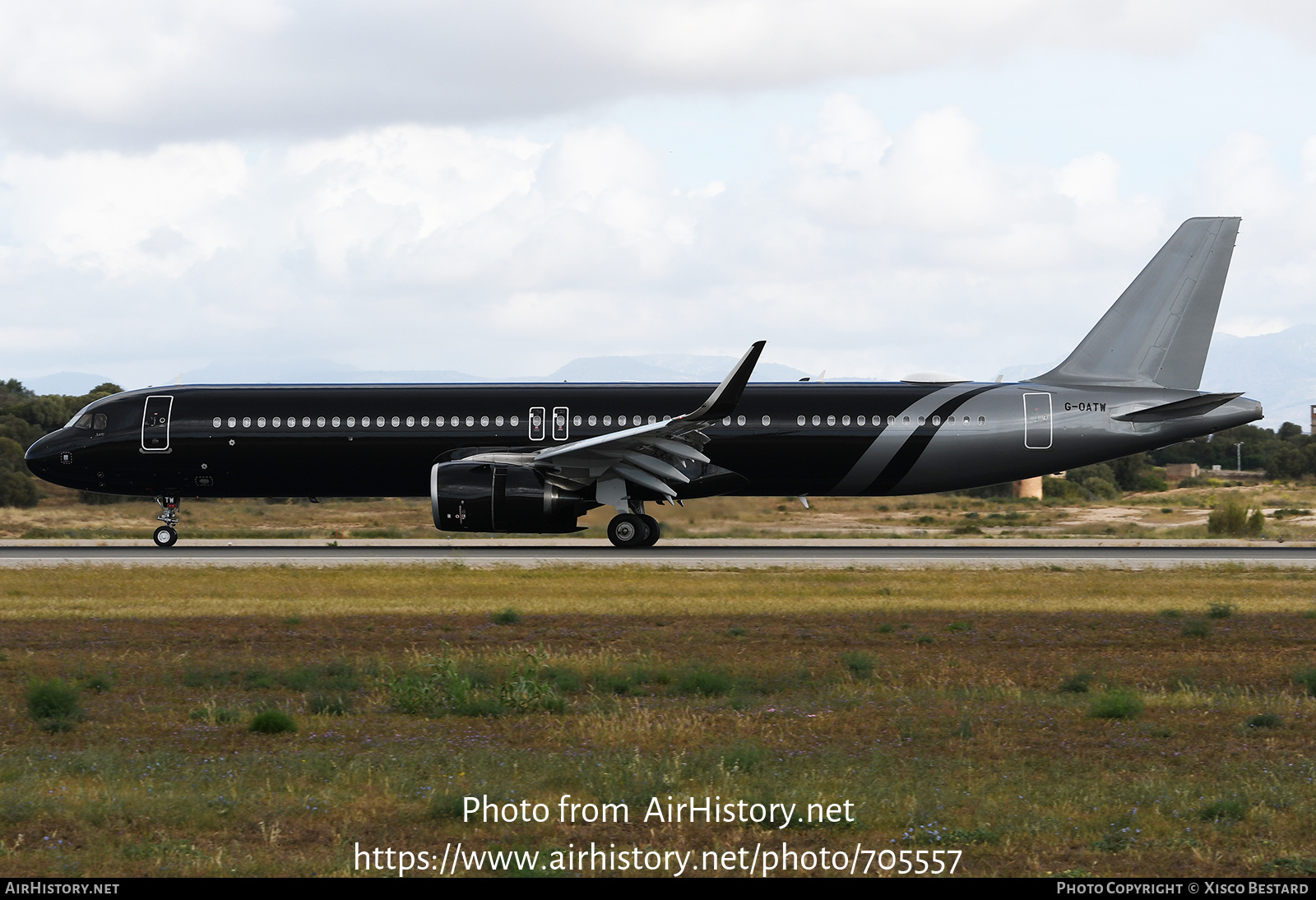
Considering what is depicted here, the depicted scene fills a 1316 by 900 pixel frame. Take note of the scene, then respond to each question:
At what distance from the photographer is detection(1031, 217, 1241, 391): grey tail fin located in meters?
32.9

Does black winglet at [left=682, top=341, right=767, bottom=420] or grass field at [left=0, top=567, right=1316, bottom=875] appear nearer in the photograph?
grass field at [left=0, top=567, right=1316, bottom=875]

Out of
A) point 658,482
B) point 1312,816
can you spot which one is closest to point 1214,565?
point 658,482

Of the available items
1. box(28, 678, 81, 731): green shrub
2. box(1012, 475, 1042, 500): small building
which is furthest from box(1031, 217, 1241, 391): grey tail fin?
box(1012, 475, 1042, 500): small building

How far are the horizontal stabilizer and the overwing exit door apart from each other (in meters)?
23.8

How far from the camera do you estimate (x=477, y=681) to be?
13078mm

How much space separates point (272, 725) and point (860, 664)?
6516mm

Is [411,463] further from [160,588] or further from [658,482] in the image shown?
[160,588]

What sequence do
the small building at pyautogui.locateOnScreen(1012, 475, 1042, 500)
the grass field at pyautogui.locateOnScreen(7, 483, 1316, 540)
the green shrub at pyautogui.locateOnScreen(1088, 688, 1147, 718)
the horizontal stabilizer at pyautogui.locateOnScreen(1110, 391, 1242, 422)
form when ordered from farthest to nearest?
the small building at pyautogui.locateOnScreen(1012, 475, 1042, 500)
the grass field at pyautogui.locateOnScreen(7, 483, 1316, 540)
the horizontal stabilizer at pyautogui.locateOnScreen(1110, 391, 1242, 422)
the green shrub at pyautogui.locateOnScreen(1088, 688, 1147, 718)

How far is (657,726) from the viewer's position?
10977 mm

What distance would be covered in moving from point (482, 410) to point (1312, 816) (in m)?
24.6

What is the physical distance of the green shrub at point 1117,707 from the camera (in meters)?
11.6

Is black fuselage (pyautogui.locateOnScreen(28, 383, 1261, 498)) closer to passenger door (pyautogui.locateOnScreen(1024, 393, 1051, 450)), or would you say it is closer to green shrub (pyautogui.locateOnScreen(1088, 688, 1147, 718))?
passenger door (pyautogui.locateOnScreen(1024, 393, 1051, 450))

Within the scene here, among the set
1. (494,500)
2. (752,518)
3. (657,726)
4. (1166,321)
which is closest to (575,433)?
(494,500)

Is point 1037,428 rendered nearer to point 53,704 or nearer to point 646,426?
point 646,426
